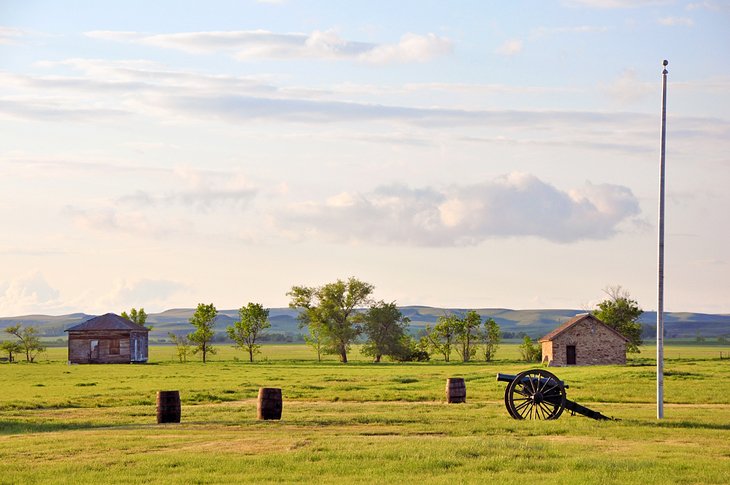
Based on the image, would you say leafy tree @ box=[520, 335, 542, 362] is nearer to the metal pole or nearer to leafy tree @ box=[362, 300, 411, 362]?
leafy tree @ box=[362, 300, 411, 362]

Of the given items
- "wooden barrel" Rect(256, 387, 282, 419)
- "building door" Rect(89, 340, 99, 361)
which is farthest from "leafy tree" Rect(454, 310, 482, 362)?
"wooden barrel" Rect(256, 387, 282, 419)

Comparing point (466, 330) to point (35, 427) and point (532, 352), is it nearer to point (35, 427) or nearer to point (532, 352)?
point (532, 352)

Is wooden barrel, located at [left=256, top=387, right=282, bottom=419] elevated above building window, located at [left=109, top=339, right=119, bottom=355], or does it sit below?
above

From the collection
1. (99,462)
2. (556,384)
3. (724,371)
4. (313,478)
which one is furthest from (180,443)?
(724,371)

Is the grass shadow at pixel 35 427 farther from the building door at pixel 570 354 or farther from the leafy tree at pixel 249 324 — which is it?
the leafy tree at pixel 249 324

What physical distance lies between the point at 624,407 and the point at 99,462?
22.3 meters

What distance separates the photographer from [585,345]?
85062 millimetres

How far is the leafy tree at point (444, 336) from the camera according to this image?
11281 centimetres

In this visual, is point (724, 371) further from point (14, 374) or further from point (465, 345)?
point (465, 345)

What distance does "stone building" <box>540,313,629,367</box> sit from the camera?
278 ft

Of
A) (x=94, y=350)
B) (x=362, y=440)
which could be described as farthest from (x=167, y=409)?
(x=94, y=350)

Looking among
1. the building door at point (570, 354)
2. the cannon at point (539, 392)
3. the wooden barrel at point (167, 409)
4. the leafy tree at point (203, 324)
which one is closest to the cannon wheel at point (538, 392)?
the cannon at point (539, 392)

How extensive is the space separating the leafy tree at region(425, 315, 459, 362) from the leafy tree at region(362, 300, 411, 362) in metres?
2.82

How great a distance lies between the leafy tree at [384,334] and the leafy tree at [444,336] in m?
2.82
